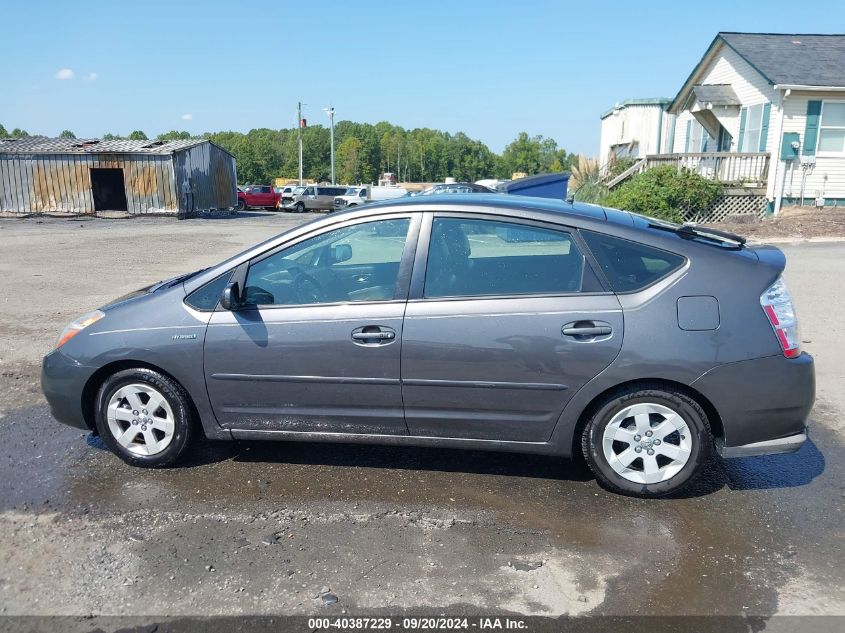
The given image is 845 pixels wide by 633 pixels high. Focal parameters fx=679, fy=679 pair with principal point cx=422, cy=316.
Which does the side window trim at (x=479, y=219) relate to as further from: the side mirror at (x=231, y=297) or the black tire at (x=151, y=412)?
the black tire at (x=151, y=412)

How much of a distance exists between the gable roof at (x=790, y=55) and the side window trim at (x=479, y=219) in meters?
18.5

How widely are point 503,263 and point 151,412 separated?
2.37 meters

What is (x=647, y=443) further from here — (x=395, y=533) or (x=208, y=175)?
(x=208, y=175)

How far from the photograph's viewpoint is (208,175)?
34.9m

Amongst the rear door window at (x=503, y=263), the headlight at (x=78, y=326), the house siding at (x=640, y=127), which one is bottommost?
the headlight at (x=78, y=326)

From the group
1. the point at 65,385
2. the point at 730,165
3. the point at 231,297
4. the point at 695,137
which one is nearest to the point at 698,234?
the point at 231,297

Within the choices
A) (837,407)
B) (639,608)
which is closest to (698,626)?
(639,608)

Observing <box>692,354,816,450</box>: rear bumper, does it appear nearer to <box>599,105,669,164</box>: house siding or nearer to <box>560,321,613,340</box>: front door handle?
<box>560,321,613,340</box>: front door handle

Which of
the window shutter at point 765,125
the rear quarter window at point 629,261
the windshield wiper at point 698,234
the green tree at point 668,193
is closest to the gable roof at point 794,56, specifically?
the window shutter at point 765,125

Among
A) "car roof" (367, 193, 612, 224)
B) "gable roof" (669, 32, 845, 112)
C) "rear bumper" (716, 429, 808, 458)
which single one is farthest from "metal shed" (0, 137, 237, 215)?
"rear bumper" (716, 429, 808, 458)

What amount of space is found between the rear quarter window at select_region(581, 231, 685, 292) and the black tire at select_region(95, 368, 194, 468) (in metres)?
Result: 2.65

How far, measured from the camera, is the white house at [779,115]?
19.3 m

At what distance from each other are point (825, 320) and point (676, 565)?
20.4ft

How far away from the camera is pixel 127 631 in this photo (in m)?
2.81
